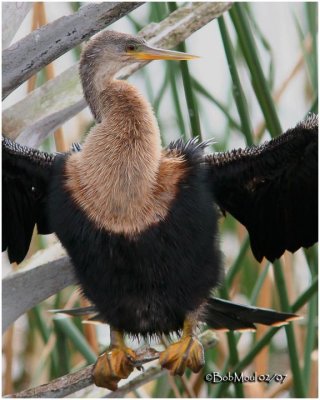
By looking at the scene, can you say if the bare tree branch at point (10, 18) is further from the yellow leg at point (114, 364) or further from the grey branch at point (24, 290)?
the yellow leg at point (114, 364)

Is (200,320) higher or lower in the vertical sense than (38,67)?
lower

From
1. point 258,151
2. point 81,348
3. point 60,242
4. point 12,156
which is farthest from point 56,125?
point 81,348

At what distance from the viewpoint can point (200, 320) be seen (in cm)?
172

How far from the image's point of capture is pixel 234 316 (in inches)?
72.8

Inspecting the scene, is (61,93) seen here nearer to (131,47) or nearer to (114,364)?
(131,47)

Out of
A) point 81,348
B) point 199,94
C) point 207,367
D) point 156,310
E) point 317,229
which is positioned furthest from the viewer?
point 199,94

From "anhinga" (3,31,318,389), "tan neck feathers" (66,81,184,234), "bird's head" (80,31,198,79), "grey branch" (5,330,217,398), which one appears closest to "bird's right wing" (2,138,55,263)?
"anhinga" (3,31,318,389)

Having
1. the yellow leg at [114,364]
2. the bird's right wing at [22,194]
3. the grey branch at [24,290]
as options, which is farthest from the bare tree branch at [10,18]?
the yellow leg at [114,364]

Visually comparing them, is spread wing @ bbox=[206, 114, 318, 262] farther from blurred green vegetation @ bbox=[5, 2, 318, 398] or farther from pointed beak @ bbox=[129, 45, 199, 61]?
pointed beak @ bbox=[129, 45, 199, 61]

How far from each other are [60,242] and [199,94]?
79cm

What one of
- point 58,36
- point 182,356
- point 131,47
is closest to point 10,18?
point 58,36

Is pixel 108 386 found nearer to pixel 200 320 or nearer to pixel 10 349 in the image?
pixel 200 320

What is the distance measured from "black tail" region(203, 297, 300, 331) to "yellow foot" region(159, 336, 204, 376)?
4.7 inches

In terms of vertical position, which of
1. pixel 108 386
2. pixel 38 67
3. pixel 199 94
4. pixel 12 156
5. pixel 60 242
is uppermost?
pixel 199 94
